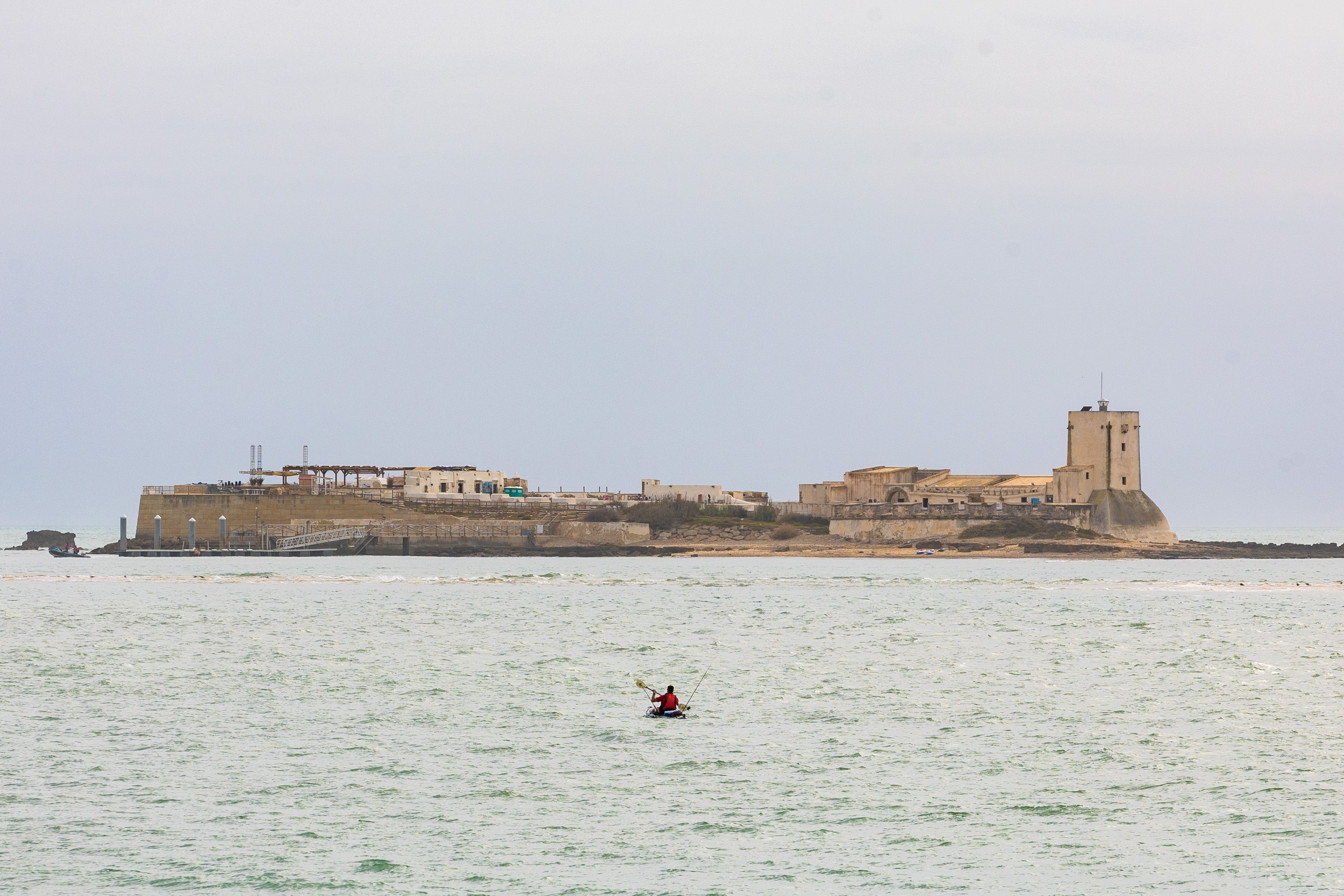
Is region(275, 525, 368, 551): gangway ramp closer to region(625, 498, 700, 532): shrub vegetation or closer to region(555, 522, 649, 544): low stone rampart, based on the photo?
region(555, 522, 649, 544): low stone rampart

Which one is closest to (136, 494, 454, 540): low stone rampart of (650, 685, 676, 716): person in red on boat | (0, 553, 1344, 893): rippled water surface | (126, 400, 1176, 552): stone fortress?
(126, 400, 1176, 552): stone fortress

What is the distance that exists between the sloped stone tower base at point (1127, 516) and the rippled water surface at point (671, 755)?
63.3m

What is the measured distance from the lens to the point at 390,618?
60.2 meters

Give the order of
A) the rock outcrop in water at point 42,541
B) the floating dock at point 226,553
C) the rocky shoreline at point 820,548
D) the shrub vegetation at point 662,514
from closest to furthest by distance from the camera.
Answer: the rocky shoreline at point 820,548
the floating dock at point 226,553
the shrub vegetation at point 662,514
the rock outcrop in water at point 42,541

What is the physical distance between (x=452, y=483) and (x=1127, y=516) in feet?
186

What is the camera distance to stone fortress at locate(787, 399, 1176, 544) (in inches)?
4870

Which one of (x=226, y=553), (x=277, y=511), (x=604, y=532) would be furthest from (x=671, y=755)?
(x=277, y=511)

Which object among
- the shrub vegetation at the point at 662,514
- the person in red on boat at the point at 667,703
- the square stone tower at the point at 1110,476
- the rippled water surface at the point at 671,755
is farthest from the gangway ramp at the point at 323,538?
the person in red on boat at the point at 667,703

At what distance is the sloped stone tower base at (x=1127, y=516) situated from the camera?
12350cm

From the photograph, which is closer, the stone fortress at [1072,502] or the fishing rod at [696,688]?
the fishing rod at [696,688]

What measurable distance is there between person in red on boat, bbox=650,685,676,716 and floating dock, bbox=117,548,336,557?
92.4 metres

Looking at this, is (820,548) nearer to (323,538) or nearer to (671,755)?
(323,538)

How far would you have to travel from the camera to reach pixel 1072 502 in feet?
409

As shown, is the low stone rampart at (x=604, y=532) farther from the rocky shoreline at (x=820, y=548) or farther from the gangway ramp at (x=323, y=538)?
the gangway ramp at (x=323, y=538)
